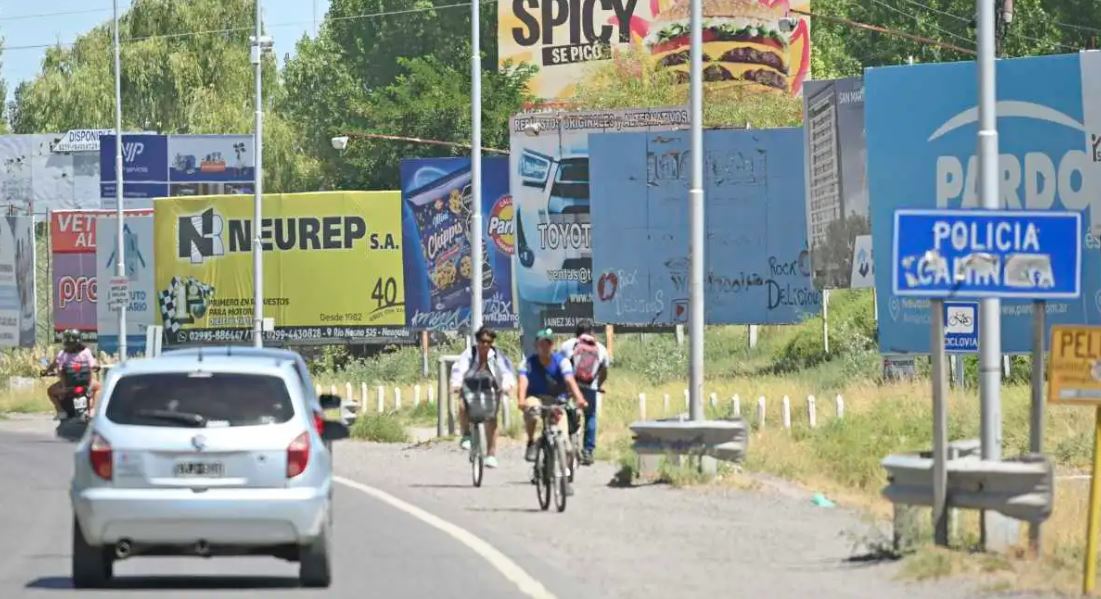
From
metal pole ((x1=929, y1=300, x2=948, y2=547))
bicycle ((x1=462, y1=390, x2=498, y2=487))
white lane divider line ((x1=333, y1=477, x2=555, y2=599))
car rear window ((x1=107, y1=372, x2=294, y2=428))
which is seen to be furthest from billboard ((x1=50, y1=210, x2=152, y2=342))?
car rear window ((x1=107, y1=372, x2=294, y2=428))

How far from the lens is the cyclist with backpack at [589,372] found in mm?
28141

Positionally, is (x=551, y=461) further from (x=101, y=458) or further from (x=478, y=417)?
(x=101, y=458)

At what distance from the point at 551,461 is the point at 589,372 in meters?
6.28

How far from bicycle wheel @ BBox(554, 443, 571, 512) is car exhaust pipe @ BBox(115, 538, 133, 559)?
740 cm

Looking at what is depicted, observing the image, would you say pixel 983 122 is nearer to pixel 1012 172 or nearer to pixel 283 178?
pixel 1012 172

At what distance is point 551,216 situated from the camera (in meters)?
58.0

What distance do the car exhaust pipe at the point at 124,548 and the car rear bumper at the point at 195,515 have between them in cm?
6

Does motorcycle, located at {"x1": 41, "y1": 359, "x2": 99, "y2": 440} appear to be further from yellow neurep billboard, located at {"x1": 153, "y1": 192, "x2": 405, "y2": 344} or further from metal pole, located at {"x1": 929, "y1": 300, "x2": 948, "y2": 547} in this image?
yellow neurep billboard, located at {"x1": 153, "y1": 192, "x2": 405, "y2": 344}

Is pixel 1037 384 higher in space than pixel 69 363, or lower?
higher

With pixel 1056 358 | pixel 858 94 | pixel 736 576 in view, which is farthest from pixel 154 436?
pixel 858 94

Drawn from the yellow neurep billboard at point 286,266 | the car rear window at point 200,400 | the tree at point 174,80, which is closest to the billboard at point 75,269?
the yellow neurep billboard at point 286,266

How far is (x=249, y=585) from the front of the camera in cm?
1545

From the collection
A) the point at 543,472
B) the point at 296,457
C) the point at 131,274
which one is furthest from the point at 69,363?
the point at 131,274

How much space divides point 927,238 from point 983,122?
120 centimetres
